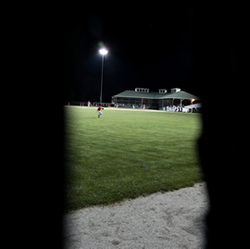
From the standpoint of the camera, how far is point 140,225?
254 cm

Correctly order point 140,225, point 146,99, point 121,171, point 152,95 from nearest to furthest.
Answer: point 140,225, point 121,171, point 152,95, point 146,99

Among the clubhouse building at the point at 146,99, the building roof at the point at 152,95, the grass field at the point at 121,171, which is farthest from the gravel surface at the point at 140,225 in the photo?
the clubhouse building at the point at 146,99

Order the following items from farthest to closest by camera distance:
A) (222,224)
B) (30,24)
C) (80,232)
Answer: (222,224) < (80,232) < (30,24)

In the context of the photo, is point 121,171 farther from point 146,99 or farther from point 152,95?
point 146,99

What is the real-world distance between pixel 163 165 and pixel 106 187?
2.06m

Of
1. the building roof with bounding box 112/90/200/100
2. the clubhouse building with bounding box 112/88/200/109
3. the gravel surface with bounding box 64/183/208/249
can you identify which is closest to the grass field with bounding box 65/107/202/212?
the gravel surface with bounding box 64/183/208/249

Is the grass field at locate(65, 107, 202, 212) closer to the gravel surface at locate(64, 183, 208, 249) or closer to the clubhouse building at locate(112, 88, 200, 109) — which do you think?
the gravel surface at locate(64, 183, 208, 249)

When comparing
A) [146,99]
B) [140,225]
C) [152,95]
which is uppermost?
[152,95]

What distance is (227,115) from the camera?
1.77 m

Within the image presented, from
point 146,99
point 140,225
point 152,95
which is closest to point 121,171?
point 140,225

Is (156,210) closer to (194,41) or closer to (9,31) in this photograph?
(194,41)

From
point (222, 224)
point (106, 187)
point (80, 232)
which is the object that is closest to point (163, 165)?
point (106, 187)

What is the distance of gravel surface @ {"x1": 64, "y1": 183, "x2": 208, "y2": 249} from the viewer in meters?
2.20

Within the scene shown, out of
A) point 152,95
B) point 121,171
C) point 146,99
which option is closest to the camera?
point 121,171
